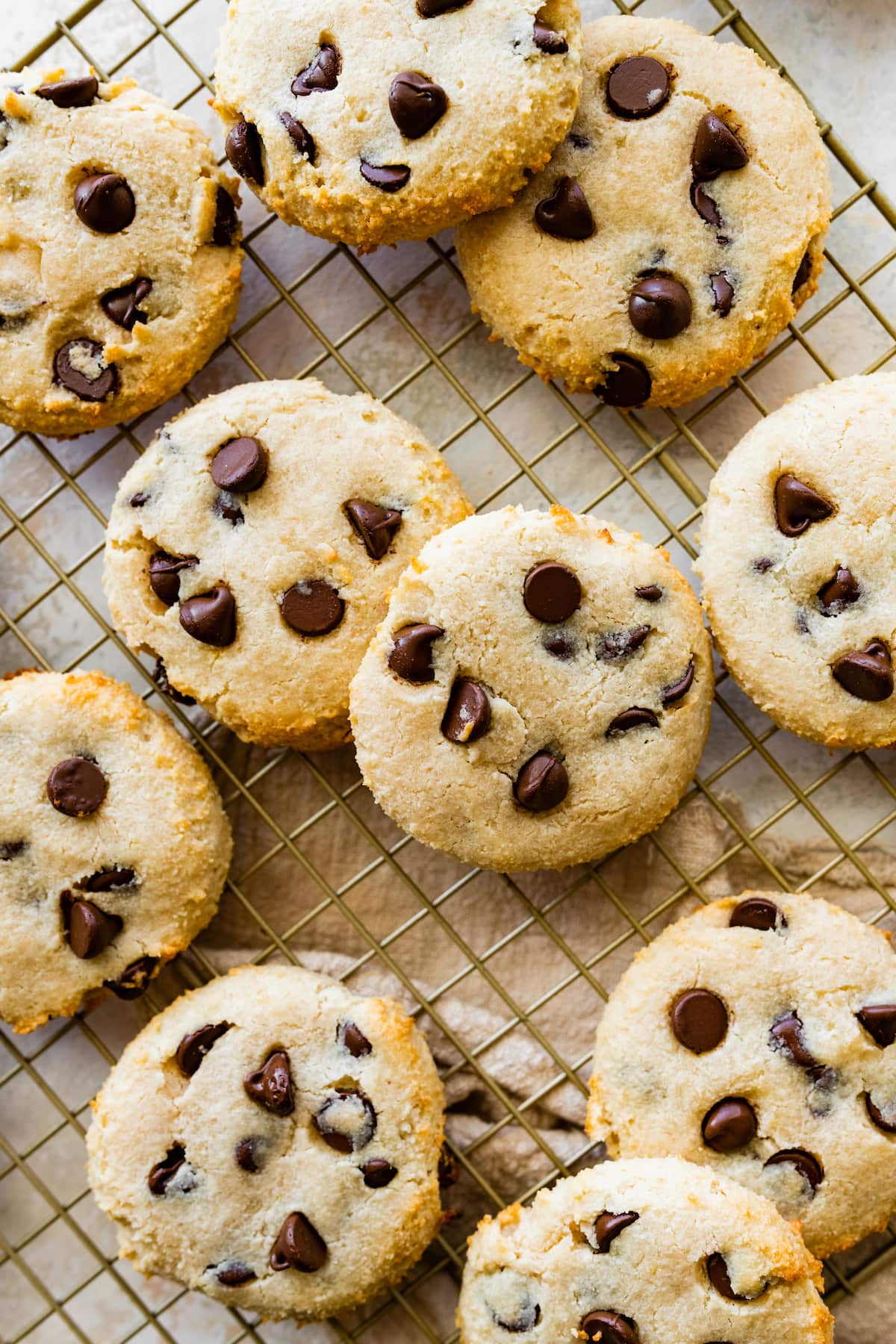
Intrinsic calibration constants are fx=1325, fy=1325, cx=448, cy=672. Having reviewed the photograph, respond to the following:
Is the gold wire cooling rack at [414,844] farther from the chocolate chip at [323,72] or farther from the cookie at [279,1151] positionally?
the chocolate chip at [323,72]

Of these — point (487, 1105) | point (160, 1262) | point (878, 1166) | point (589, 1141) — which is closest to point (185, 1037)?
point (160, 1262)

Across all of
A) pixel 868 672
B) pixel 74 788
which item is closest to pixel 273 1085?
pixel 74 788

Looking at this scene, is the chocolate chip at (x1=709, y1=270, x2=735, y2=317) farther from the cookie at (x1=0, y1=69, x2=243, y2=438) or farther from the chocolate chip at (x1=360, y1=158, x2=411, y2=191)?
the cookie at (x1=0, y1=69, x2=243, y2=438)

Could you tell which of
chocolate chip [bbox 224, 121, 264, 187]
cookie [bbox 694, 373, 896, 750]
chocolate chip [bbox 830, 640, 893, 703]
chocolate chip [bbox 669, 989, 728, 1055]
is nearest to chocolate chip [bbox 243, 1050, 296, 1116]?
chocolate chip [bbox 669, 989, 728, 1055]

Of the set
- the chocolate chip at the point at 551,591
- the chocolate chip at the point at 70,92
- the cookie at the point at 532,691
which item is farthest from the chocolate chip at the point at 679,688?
the chocolate chip at the point at 70,92

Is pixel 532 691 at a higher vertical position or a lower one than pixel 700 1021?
higher

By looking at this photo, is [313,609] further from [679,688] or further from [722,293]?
[722,293]
